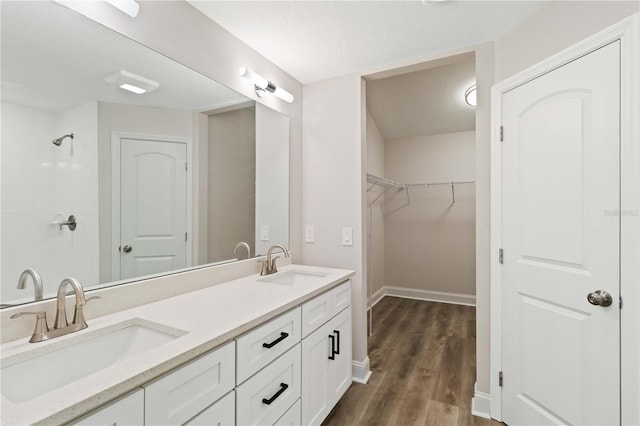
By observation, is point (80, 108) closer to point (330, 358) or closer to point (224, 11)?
point (224, 11)

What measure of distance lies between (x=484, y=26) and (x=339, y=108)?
1056 millimetres

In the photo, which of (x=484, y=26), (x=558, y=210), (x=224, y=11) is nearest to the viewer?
(x=558, y=210)

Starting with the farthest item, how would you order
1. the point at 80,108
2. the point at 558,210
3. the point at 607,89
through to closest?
the point at 558,210, the point at 607,89, the point at 80,108

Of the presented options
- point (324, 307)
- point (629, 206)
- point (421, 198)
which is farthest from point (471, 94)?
point (324, 307)

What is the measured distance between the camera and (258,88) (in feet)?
6.76

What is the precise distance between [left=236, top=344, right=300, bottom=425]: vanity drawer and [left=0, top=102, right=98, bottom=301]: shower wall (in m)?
0.76

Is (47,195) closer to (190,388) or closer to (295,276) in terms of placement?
(190,388)

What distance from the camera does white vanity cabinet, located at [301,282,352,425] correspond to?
156 centimetres

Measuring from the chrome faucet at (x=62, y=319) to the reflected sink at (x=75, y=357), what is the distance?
0.06 meters

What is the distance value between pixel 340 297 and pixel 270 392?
795 mm

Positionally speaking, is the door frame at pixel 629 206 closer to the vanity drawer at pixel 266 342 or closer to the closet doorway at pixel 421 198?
the vanity drawer at pixel 266 342

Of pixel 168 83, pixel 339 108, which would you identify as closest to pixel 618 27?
pixel 339 108

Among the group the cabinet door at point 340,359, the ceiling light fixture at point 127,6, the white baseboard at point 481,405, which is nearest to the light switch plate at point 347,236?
the cabinet door at point 340,359

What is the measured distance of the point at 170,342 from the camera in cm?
95
